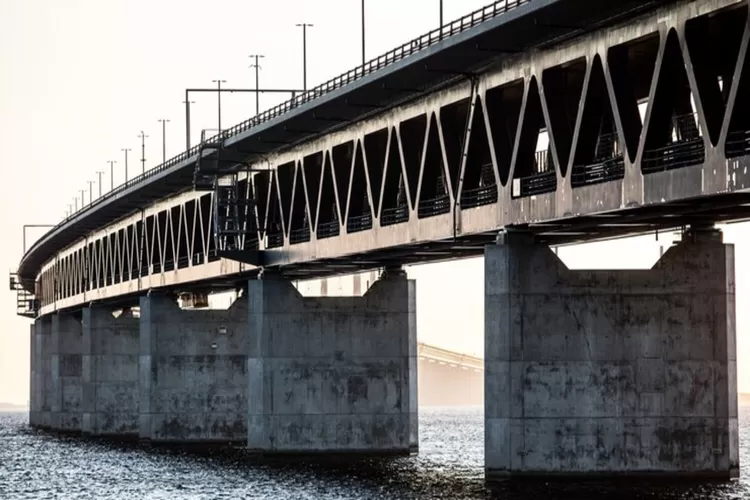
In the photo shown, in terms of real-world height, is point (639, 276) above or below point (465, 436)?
above

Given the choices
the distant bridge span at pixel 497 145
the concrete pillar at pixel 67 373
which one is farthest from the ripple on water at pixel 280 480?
the concrete pillar at pixel 67 373

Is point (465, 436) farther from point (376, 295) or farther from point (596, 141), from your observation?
point (596, 141)

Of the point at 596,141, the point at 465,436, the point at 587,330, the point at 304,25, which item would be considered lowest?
the point at 465,436

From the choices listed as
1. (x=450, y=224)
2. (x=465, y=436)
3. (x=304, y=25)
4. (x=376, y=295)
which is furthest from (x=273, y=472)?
(x=465, y=436)

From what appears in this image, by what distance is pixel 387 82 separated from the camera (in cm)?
6034

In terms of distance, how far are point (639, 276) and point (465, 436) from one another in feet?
252

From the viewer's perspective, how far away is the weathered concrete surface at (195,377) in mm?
102500

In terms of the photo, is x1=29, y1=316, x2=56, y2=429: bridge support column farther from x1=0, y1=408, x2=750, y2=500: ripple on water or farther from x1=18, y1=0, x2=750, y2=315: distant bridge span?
x1=18, y1=0, x2=750, y2=315: distant bridge span

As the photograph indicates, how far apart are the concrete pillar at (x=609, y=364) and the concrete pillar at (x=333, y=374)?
2395cm

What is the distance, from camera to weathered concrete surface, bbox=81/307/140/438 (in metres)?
123

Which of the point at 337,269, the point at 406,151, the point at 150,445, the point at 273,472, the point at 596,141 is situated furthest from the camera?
the point at 150,445

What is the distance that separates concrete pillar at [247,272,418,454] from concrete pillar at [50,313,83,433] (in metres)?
61.7

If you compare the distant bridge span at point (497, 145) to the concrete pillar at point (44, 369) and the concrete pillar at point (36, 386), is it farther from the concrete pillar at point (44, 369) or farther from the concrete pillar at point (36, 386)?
the concrete pillar at point (36, 386)

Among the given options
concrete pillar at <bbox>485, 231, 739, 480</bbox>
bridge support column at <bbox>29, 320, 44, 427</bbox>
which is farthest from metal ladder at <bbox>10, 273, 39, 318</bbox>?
concrete pillar at <bbox>485, 231, 739, 480</bbox>
